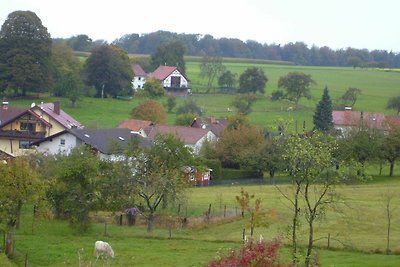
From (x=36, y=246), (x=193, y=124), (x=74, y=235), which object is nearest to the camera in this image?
(x=36, y=246)

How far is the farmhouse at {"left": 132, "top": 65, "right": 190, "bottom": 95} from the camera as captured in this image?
118125 mm

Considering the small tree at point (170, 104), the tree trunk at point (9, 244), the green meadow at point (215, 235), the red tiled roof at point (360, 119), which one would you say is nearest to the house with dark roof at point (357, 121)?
the red tiled roof at point (360, 119)

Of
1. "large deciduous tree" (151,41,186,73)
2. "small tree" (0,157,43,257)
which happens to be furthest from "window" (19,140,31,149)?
"large deciduous tree" (151,41,186,73)

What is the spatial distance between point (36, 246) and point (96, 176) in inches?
255

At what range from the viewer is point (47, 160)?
46.7 m

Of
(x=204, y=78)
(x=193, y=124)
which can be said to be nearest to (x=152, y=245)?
(x=193, y=124)

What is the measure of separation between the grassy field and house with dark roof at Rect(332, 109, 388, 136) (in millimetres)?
27103

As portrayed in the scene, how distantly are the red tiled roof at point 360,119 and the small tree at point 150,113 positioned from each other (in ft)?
72.7

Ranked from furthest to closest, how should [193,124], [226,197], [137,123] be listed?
1. [193,124]
2. [137,123]
3. [226,197]

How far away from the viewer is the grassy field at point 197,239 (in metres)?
29.7

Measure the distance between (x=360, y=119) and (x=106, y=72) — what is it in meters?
37.4

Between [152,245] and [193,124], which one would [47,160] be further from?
[193,124]

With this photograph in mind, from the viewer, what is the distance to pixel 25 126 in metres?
68.1

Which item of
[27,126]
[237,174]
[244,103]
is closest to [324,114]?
[244,103]
